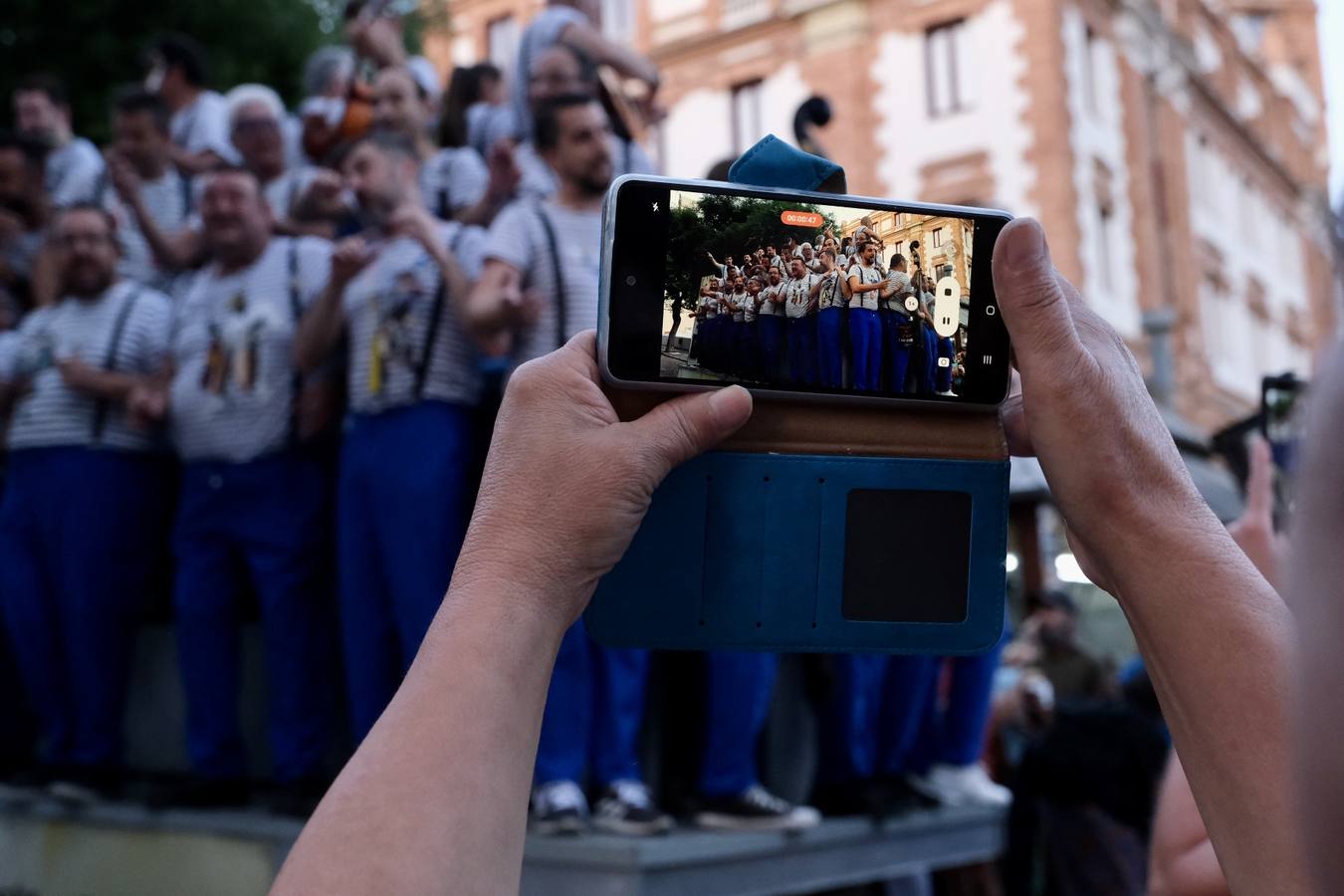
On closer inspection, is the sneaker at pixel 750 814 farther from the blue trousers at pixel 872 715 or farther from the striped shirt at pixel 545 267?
the striped shirt at pixel 545 267

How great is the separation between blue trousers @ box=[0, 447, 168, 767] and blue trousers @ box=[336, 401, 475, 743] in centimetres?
92

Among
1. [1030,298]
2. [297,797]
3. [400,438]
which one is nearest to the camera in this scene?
[1030,298]

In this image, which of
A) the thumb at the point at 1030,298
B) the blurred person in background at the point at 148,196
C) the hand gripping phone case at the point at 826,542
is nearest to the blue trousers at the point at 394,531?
the blurred person in background at the point at 148,196

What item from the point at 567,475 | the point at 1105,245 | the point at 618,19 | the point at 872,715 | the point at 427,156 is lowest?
the point at 872,715

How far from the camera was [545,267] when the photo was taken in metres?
3.07

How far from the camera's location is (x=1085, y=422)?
3.06ft

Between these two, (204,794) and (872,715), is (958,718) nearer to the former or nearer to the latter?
(872,715)

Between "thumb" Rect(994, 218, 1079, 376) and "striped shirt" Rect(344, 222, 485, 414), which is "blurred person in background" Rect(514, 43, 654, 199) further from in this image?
"thumb" Rect(994, 218, 1079, 376)

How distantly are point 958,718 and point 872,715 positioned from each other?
448 mm

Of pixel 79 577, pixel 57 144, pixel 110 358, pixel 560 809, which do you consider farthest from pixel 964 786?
pixel 57 144

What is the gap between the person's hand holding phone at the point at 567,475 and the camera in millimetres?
915

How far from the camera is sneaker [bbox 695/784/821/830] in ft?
9.60

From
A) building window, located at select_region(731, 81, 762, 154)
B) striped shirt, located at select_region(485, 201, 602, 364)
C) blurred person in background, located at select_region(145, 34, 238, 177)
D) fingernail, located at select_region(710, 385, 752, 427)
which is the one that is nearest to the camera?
fingernail, located at select_region(710, 385, 752, 427)

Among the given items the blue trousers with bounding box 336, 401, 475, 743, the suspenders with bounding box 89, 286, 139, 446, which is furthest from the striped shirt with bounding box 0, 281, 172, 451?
the blue trousers with bounding box 336, 401, 475, 743
